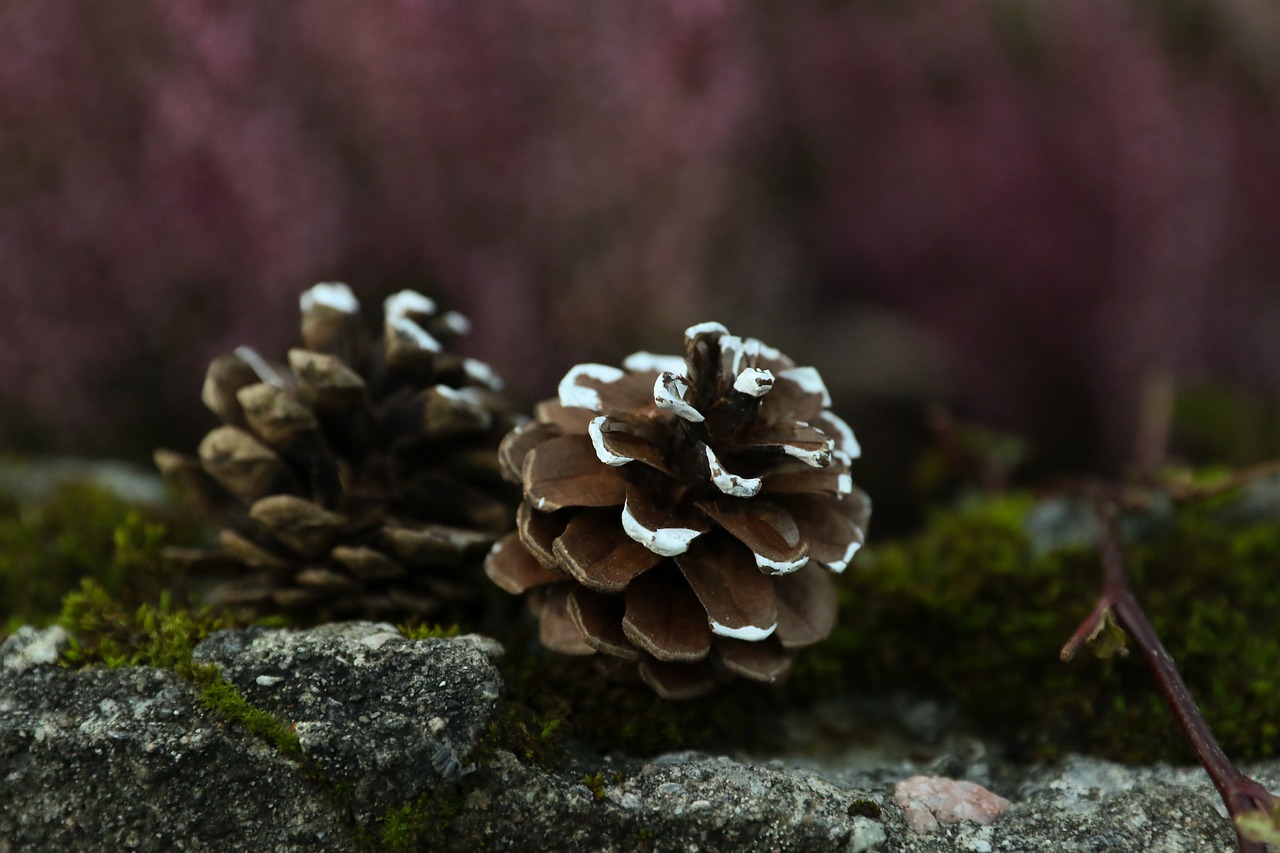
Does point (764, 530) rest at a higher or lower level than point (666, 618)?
higher

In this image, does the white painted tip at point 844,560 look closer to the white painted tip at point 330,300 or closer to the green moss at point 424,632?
the green moss at point 424,632

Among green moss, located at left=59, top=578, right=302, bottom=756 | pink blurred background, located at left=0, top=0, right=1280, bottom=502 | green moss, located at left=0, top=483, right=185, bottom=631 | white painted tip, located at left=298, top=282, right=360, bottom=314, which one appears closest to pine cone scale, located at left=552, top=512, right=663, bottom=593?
green moss, located at left=59, top=578, right=302, bottom=756

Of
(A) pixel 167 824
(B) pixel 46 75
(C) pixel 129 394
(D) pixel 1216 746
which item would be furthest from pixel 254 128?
(D) pixel 1216 746

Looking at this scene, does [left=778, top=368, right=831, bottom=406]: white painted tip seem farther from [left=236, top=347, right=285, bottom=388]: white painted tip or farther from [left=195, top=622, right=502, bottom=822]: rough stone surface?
[left=236, top=347, right=285, bottom=388]: white painted tip

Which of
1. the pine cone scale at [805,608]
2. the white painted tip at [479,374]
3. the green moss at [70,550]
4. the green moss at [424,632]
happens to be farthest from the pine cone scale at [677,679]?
the green moss at [70,550]

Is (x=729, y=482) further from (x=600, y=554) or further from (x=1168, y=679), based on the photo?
(x=1168, y=679)

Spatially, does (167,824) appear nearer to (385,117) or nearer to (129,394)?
(129,394)

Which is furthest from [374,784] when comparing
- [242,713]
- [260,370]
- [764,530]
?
[260,370]
